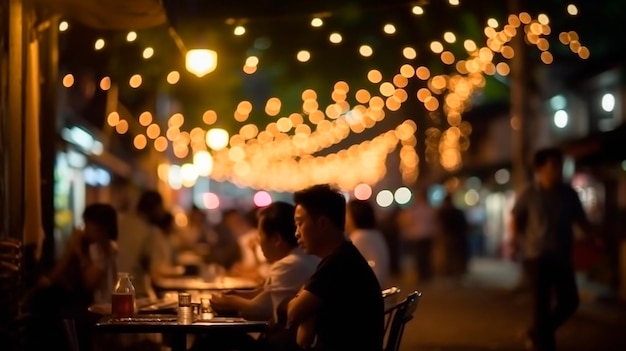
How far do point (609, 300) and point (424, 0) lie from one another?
10351 millimetres

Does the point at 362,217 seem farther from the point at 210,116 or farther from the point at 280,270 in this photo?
the point at 210,116

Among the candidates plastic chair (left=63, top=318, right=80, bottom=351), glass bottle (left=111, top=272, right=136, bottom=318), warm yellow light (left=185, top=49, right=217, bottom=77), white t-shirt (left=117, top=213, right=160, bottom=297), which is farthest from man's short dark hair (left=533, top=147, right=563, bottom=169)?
plastic chair (left=63, top=318, right=80, bottom=351)

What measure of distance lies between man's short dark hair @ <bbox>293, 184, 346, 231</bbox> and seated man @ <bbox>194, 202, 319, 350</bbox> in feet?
3.85

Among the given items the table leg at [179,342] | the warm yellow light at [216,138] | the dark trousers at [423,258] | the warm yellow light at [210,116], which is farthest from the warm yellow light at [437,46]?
the dark trousers at [423,258]

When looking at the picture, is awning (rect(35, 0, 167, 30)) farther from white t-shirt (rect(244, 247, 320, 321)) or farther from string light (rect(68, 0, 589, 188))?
string light (rect(68, 0, 589, 188))

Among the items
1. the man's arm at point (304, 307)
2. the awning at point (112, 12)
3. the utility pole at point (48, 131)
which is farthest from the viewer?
the utility pole at point (48, 131)

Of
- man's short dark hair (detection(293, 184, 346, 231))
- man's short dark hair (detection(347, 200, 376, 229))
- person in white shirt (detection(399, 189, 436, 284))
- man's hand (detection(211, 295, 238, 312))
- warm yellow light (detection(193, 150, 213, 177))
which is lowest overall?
man's hand (detection(211, 295, 238, 312))

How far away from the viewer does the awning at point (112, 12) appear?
32.1 feet

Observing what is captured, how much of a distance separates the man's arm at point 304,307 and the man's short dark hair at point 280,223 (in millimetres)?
1912

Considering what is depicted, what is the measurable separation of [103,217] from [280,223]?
1970 mm

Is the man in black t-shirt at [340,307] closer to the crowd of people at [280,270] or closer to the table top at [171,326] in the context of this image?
the crowd of people at [280,270]

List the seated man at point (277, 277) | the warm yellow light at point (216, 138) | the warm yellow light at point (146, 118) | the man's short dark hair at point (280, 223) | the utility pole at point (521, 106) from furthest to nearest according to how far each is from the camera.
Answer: the warm yellow light at point (146, 118) < the warm yellow light at point (216, 138) < the utility pole at point (521, 106) < the man's short dark hair at point (280, 223) < the seated man at point (277, 277)

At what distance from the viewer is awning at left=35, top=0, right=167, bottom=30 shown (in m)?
9.77

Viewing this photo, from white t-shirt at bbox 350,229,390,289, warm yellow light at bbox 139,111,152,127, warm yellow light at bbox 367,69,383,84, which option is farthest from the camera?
warm yellow light at bbox 139,111,152,127
